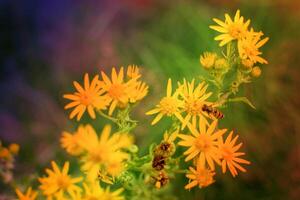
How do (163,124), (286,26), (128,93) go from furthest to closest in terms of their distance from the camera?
(286,26), (163,124), (128,93)

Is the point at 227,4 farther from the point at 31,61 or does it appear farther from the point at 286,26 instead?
the point at 31,61

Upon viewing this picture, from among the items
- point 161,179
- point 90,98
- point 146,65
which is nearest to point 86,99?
point 90,98

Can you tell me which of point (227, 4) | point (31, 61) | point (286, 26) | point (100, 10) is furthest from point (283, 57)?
point (31, 61)

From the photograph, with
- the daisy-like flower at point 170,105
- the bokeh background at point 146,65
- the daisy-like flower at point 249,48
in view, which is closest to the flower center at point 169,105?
the daisy-like flower at point 170,105

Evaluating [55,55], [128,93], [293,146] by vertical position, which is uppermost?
[55,55]

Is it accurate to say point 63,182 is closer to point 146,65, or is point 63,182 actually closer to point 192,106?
point 192,106

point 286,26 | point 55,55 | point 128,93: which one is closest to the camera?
point 128,93

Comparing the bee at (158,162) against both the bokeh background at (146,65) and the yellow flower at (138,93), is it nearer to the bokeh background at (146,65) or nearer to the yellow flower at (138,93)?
the yellow flower at (138,93)
